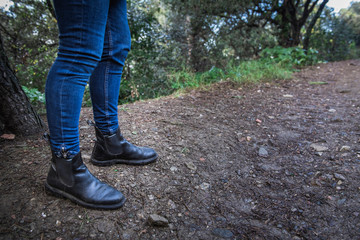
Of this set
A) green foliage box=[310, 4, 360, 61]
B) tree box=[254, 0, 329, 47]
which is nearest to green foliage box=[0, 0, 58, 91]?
tree box=[254, 0, 329, 47]

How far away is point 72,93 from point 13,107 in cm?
92

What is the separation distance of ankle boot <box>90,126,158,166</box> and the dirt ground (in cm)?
4

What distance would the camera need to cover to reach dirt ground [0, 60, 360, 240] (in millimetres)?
949

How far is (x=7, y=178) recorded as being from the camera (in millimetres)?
1107

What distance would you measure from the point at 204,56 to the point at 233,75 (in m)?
1.47

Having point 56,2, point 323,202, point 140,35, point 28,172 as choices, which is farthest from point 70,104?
point 140,35

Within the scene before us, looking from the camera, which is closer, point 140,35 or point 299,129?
point 299,129

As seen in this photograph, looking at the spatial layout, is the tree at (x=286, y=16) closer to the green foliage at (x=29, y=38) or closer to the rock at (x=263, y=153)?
the green foliage at (x=29, y=38)

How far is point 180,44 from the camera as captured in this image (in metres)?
4.49

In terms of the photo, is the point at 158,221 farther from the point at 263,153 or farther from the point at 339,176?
the point at 339,176

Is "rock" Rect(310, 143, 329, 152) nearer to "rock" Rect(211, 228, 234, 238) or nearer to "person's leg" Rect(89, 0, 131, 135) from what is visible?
"rock" Rect(211, 228, 234, 238)

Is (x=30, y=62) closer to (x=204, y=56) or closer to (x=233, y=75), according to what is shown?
(x=204, y=56)

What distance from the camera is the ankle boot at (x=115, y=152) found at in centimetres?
126

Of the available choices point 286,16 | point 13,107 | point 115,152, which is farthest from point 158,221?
point 286,16
